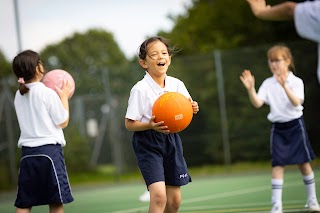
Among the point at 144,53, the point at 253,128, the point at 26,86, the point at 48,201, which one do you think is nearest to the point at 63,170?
the point at 48,201

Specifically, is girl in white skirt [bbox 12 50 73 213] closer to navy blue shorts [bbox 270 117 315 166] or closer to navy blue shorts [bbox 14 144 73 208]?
navy blue shorts [bbox 14 144 73 208]

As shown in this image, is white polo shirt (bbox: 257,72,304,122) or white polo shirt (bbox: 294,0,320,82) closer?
white polo shirt (bbox: 294,0,320,82)

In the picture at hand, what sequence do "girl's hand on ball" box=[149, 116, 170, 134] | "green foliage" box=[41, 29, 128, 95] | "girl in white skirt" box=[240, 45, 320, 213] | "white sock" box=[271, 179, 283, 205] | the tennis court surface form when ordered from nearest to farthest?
"girl's hand on ball" box=[149, 116, 170, 134] < "white sock" box=[271, 179, 283, 205] < "girl in white skirt" box=[240, 45, 320, 213] < the tennis court surface < "green foliage" box=[41, 29, 128, 95]

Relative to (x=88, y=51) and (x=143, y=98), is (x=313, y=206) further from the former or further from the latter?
(x=88, y=51)

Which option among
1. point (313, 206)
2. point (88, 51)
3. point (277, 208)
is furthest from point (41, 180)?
point (88, 51)

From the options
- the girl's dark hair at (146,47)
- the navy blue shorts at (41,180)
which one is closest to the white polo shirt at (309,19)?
the girl's dark hair at (146,47)

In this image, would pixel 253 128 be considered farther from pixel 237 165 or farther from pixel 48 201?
pixel 48 201

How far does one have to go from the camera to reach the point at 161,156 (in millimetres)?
5680

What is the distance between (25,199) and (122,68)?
32.7 ft


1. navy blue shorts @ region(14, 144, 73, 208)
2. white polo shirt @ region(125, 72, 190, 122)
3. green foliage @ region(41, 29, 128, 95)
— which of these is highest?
green foliage @ region(41, 29, 128, 95)

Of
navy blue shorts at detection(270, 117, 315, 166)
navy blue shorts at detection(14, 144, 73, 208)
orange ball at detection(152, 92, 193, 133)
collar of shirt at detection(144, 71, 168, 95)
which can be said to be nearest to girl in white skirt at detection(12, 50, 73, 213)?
navy blue shorts at detection(14, 144, 73, 208)

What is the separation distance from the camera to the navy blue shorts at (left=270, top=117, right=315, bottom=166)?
752 cm

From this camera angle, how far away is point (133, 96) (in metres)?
5.66

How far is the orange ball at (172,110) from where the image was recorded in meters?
5.50
